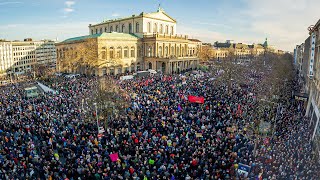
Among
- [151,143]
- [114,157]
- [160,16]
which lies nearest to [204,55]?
[160,16]

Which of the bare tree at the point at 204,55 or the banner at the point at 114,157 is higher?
the bare tree at the point at 204,55

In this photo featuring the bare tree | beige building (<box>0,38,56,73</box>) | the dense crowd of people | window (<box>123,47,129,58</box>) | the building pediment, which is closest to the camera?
the dense crowd of people

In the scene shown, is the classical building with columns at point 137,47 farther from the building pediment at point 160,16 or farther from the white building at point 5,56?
the white building at point 5,56

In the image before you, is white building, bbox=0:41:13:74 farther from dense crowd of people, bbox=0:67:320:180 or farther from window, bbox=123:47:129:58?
dense crowd of people, bbox=0:67:320:180

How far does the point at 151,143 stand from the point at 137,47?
44.9m

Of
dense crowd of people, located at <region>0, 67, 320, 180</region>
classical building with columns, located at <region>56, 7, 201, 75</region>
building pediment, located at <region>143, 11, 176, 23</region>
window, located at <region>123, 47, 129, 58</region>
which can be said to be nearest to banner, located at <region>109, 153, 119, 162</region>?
dense crowd of people, located at <region>0, 67, 320, 180</region>

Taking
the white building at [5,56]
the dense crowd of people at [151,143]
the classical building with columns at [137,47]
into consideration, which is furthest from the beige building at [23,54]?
the dense crowd of people at [151,143]

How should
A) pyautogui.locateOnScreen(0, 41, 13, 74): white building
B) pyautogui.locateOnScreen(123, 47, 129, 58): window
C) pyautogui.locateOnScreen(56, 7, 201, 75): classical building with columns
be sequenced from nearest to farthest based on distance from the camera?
pyautogui.locateOnScreen(56, 7, 201, 75): classical building with columns, pyautogui.locateOnScreen(123, 47, 129, 58): window, pyautogui.locateOnScreen(0, 41, 13, 74): white building

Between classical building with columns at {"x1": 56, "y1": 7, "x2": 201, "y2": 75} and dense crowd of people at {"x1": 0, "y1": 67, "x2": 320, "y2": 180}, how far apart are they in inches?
1062

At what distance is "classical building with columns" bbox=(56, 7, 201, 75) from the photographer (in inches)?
1984

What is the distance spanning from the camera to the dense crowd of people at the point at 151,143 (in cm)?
1271

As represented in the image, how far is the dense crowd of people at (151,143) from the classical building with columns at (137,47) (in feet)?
88.5

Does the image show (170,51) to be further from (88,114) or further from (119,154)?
(119,154)

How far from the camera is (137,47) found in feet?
189
